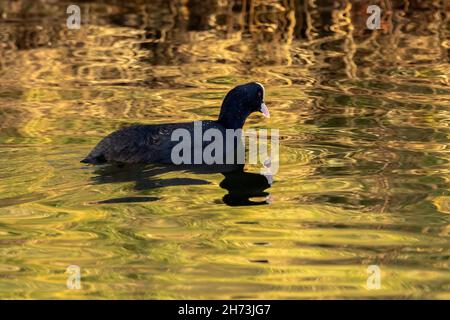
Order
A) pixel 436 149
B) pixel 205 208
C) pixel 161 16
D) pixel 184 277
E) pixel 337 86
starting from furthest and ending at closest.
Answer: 1. pixel 161 16
2. pixel 337 86
3. pixel 436 149
4. pixel 205 208
5. pixel 184 277

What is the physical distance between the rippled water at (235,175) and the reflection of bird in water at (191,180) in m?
0.03

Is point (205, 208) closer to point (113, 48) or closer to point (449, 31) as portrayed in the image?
point (113, 48)

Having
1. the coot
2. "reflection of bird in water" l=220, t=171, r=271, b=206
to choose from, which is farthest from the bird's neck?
"reflection of bird in water" l=220, t=171, r=271, b=206

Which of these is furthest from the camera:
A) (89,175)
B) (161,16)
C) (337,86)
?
(161,16)

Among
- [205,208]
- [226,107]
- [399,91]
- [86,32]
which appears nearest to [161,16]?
[86,32]

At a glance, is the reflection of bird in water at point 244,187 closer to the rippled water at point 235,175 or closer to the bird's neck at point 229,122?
the rippled water at point 235,175

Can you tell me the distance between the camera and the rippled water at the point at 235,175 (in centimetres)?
809

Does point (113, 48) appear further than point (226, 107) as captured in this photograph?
Yes

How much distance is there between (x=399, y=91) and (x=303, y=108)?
1.42m

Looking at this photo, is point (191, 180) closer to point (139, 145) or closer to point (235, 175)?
point (235, 175)

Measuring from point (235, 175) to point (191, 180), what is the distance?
55 cm

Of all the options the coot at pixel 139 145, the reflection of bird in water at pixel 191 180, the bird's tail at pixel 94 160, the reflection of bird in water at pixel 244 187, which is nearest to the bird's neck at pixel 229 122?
the coot at pixel 139 145

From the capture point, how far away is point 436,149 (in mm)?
11289

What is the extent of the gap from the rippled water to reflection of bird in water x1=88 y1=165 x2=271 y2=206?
3 cm
